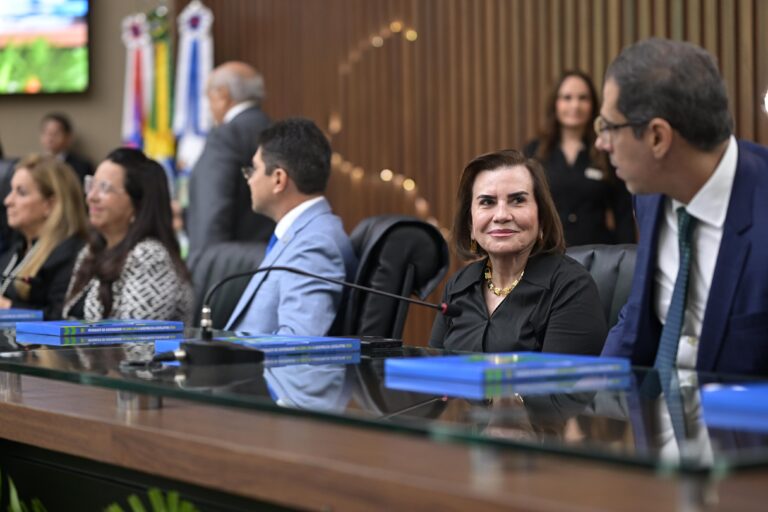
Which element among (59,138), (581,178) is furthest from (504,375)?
(59,138)

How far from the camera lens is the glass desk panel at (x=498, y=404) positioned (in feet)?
3.77

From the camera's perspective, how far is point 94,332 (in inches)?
99.6

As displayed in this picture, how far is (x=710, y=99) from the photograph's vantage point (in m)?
2.01

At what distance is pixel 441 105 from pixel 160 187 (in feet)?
7.82

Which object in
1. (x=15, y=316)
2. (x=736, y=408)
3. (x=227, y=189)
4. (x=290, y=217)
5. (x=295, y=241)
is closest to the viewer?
(x=736, y=408)

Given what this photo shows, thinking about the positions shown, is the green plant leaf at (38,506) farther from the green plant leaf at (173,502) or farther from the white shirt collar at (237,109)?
the white shirt collar at (237,109)

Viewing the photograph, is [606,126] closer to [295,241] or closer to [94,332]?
[94,332]

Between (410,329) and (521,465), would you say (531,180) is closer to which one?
(521,465)

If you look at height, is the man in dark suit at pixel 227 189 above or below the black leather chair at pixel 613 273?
above

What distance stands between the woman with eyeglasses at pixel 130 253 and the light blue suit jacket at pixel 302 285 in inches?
→ 13.4

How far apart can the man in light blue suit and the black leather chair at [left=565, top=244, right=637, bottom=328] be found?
0.74m

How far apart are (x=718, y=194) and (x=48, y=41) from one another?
6779mm

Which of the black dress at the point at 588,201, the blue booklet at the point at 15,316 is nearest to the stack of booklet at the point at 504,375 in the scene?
the blue booklet at the point at 15,316

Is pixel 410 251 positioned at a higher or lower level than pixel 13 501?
higher
